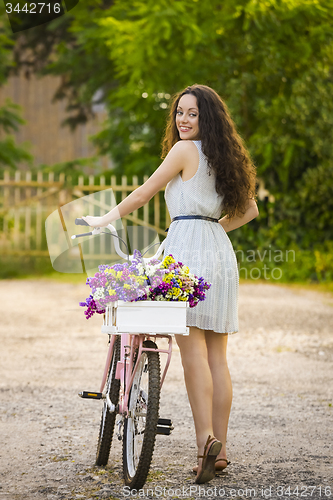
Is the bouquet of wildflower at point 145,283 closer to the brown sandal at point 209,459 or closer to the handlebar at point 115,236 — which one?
the handlebar at point 115,236

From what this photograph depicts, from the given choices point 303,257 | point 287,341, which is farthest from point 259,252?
point 287,341

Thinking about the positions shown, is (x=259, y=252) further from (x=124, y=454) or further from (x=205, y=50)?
(x=124, y=454)

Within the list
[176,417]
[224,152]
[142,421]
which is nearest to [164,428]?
[142,421]

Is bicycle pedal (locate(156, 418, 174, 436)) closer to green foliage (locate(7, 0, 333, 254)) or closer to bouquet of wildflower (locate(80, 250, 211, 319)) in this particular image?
bouquet of wildflower (locate(80, 250, 211, 319))

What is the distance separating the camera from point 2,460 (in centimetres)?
351

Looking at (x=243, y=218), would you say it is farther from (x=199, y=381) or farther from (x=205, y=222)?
(x=199, y=381)

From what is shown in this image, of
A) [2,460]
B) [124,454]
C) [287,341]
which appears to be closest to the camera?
[124,454]

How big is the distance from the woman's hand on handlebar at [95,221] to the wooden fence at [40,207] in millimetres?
11646

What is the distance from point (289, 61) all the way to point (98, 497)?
494 inches

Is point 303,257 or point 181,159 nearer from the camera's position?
point 181,159

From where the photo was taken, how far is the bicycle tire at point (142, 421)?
2.91 m

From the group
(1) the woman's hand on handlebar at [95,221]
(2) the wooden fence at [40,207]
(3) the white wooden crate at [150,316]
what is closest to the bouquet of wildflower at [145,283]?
(3) the white wooden crate at [150,316]

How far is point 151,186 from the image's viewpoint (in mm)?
3154

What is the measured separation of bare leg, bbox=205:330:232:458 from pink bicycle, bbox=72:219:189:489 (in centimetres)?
31
